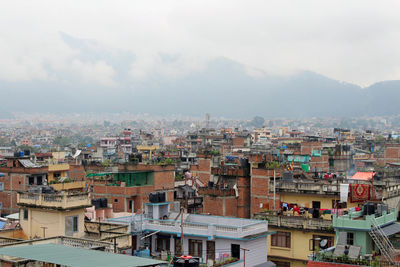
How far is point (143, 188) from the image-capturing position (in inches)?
1865

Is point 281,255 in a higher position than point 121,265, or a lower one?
lower

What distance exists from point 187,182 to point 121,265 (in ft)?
132

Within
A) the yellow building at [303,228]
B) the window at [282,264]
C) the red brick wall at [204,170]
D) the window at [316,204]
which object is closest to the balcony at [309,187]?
the yellow building at [303,228]

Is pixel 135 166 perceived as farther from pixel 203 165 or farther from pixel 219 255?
pixel 219 255

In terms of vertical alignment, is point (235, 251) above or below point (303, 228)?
below

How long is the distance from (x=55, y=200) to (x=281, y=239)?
1171 cm

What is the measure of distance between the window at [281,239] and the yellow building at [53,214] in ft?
33.3

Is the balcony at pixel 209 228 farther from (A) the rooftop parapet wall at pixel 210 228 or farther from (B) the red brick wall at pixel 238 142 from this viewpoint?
(B) the red brick wall at pixel 238 142

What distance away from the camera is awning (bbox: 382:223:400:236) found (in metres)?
25.2

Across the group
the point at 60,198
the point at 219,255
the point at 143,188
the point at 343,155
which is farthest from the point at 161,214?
the point at 343,155

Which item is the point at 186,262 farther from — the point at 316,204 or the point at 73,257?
the point at 316,204

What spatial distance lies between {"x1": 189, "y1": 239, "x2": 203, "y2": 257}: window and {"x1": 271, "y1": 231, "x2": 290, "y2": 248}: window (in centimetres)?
552

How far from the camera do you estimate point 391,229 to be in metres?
25.8

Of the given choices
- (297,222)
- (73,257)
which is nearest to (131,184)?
(297,222)
